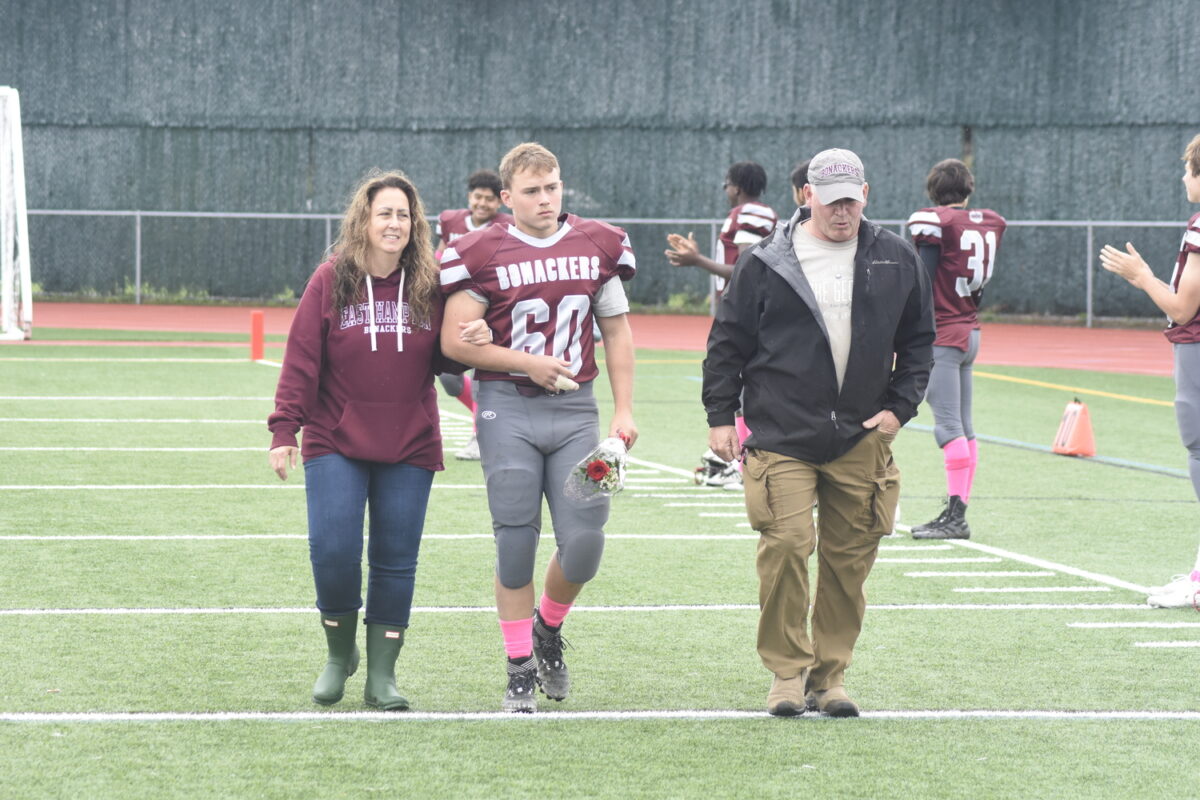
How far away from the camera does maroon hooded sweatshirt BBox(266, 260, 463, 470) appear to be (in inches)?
227

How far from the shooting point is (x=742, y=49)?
32531 mm

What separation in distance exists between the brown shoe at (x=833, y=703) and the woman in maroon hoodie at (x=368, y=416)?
1.46m

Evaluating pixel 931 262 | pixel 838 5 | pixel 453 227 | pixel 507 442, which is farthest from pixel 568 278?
pixel 838 5

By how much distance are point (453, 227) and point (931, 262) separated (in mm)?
4465

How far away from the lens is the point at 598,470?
5711 millimetres

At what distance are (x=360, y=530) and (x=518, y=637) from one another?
662 mm

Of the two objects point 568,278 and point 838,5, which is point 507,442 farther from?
point 838,5

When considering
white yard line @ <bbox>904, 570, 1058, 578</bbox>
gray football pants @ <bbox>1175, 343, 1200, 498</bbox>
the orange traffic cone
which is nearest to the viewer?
gray football pants @ <bbox>1175, 343, 1200, 498</bbox>

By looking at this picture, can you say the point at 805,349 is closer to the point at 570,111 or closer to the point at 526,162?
the point at 526,162

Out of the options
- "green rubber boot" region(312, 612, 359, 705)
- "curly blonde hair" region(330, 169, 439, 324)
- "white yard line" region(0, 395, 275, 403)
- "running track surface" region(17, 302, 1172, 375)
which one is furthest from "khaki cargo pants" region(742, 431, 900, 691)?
"running track surface" region(17, 302, 1172, 375)

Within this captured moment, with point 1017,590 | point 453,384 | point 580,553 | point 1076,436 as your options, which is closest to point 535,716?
point 580,553

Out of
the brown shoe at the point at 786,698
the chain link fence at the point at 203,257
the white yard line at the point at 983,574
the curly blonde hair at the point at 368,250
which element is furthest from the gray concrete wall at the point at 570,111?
the curly blonde hair at the point at 368,250

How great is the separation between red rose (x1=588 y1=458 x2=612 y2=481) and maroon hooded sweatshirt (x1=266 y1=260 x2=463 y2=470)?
59cm

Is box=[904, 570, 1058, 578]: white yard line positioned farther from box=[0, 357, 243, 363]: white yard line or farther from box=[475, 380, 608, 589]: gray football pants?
box=[0, 357, 243, 363]: white yard line
